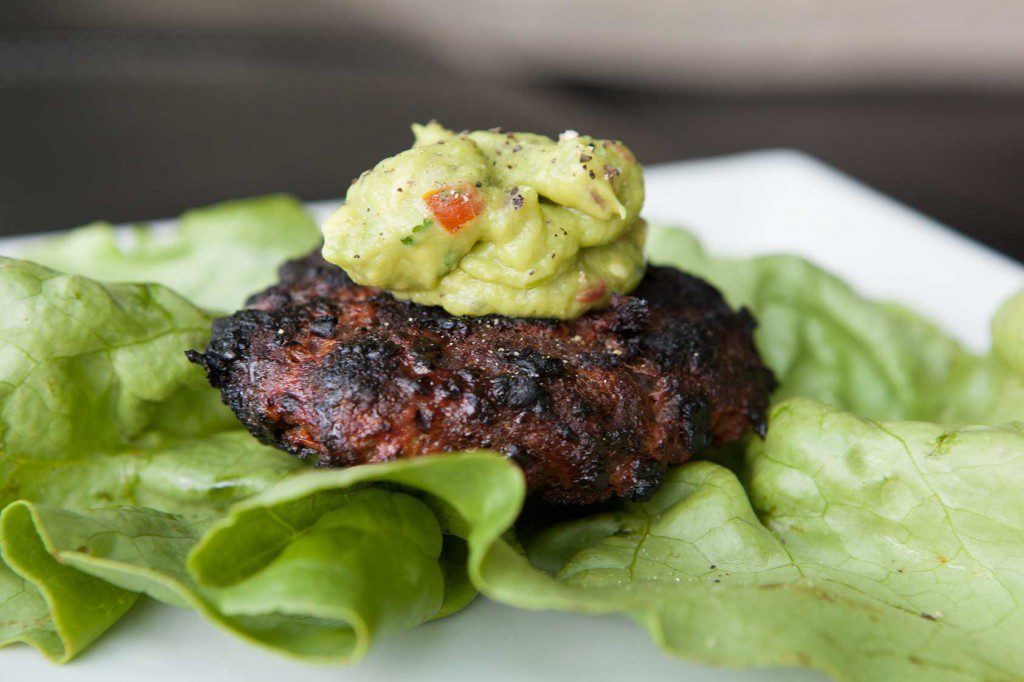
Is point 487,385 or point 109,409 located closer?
point 487,385

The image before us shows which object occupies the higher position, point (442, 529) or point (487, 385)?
point (487, 385)

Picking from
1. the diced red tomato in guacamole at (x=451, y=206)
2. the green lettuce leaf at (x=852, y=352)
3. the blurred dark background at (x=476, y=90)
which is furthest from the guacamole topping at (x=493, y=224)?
the blurred dark background at (x=476, y=90)

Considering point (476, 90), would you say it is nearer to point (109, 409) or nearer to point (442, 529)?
point (109, 409)

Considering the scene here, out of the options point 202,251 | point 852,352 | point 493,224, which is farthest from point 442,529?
point 202,251

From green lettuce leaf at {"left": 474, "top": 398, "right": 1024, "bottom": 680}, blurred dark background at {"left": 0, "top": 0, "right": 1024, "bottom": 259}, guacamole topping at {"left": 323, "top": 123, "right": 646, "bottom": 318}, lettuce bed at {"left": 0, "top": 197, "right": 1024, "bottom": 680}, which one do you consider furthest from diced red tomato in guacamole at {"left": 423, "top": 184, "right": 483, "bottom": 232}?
blurred dark background at {"left": 0, "top": 0, "right": 1024, "bottom": 259}

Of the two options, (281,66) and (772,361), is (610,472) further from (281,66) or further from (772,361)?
(281,66)

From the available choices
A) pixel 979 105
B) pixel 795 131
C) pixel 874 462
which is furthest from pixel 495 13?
pixel 874 462
